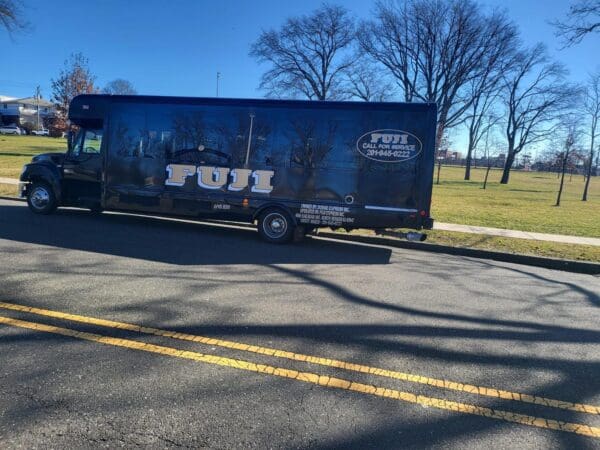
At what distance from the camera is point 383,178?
8.84 m

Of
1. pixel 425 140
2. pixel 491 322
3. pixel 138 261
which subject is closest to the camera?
pixel 491 322

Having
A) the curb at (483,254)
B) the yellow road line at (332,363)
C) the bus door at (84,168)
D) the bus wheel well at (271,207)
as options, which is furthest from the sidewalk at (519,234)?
the yellow road line at (332,363)

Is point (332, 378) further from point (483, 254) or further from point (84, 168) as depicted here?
point (84, 168)

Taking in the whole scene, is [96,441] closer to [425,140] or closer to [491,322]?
[491,322]

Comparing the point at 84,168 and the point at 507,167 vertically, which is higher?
the point at 507,167

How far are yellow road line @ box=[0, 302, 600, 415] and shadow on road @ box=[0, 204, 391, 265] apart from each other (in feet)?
8.66

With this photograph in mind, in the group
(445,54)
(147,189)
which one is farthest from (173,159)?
(445,54)

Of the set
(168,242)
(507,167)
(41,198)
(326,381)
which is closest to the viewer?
(326,381)

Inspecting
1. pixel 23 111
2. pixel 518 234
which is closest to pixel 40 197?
pixel 518 234

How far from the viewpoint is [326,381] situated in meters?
3.47

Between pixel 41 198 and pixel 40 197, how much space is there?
3 cm

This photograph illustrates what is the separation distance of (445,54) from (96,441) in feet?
129

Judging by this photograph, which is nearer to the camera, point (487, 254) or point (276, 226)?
point (487, 254)

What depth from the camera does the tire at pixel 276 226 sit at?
31.0 ft
